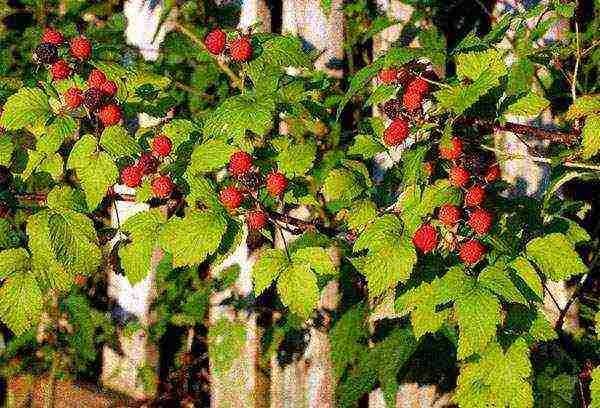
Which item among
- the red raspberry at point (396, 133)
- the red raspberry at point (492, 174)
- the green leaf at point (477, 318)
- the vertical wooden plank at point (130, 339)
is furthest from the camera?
the vertical wooden plank at point (130, 339)

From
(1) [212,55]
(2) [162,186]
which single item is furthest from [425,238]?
(1) [212,55]

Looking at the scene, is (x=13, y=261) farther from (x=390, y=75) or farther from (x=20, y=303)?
(x=390, y=75)

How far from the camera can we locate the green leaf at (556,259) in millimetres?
1287

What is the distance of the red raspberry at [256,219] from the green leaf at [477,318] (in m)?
0.33

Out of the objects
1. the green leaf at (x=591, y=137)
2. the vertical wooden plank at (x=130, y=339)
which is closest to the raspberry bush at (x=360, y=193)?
the green leaf at (x=591, y=137)

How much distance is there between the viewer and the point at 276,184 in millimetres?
1326

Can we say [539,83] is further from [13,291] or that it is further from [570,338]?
[13,291]

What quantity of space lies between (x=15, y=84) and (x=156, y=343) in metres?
1.07

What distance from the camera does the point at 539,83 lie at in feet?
5.65

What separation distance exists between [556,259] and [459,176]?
0.21m

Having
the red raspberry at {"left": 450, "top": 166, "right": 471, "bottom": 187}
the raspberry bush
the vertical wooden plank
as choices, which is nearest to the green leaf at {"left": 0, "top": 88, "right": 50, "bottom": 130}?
the raspberry bush

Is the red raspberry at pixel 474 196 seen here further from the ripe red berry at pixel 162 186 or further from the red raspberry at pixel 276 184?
the ripe red berry at pixel 162 186

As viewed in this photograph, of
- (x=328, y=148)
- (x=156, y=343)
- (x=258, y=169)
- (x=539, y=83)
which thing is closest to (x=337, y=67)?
(x=328, y=148)

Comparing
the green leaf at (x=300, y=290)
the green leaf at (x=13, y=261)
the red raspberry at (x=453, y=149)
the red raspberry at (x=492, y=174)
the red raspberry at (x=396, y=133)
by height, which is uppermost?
the red raspberry at (x=396, y=133)
